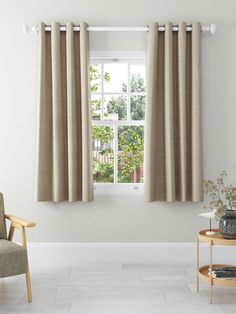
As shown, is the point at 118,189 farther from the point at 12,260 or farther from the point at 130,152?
the point at 12,260

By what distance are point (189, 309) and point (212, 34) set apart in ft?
8.89

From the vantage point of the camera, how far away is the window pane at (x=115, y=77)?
4.66 m

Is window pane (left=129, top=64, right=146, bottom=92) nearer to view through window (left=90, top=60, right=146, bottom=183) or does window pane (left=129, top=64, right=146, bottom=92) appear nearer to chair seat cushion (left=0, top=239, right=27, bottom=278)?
view through window (left=90, top=60, right=146, bottom=183)

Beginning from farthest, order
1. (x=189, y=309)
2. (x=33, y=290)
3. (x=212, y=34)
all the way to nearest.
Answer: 1. (x=212, y=34)
2. (x=33, y=290)
3. (x=189, y=309)

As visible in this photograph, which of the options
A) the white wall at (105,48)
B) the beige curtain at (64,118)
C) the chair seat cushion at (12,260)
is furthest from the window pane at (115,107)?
the chair seat cushion at (12,260)

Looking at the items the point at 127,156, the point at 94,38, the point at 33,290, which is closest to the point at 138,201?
the point at 127,156

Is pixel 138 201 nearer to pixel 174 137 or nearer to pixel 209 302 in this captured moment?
pixel 174 137

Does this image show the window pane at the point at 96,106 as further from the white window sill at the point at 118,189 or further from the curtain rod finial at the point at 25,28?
the curtain rod finial at the point at 25,28

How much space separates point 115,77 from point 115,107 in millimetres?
316

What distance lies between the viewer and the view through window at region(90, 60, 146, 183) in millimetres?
4660

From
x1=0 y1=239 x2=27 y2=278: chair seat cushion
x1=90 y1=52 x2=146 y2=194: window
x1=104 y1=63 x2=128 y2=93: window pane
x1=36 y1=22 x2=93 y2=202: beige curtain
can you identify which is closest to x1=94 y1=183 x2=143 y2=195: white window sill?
x1=90 y1=52 x2=146 y2=194: window

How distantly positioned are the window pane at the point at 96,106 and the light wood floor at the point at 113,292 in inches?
60.4

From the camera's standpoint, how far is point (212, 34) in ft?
14.8

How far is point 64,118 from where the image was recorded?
4.42 metres
